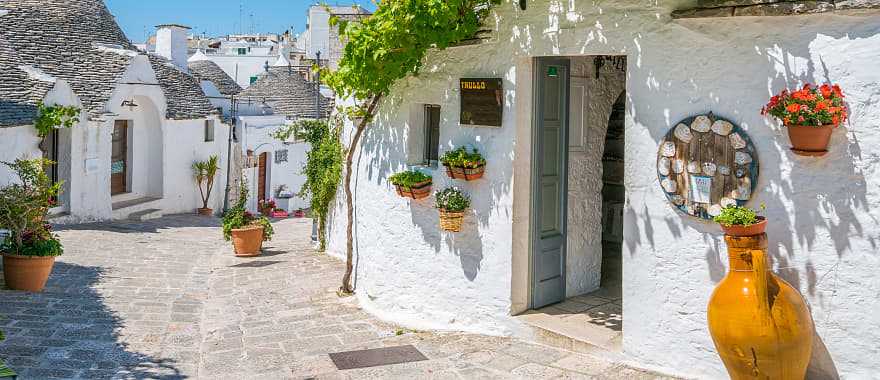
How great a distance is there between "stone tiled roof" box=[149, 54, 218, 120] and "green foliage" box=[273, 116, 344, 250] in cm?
896

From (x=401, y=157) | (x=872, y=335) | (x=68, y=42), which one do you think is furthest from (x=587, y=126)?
(x=68, y=42)

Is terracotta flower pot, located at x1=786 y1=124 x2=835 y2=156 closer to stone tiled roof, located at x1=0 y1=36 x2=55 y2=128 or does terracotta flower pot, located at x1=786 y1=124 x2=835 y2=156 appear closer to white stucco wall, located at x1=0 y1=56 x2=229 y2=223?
stone tiled roof, located at x1=0 y1=36 x2=55 y2=128

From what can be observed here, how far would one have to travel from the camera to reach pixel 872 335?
17.3 feet

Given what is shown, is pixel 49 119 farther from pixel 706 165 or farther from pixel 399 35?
pixel 706 165

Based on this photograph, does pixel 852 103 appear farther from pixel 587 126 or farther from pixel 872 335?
pixel 587 126

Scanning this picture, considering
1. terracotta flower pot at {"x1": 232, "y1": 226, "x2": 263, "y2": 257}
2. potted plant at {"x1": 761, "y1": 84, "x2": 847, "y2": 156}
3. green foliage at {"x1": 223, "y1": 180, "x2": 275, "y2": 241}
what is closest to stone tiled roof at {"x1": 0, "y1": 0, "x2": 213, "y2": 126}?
green foliage at {"x1": 223, "y1": 180, "x2": 275, "y2": 241}

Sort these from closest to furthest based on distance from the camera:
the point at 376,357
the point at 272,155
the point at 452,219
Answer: the point at 376,357
the point at 452,219
the point at 272,155

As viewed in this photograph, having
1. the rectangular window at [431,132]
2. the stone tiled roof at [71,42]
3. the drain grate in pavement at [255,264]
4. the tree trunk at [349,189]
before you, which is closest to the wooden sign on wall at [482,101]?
the rectangular window at [431,132]

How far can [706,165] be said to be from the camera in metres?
5.95

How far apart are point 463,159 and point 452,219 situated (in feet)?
2.02

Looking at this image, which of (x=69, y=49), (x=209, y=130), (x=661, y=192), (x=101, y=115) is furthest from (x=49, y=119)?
(x=661, y=192)

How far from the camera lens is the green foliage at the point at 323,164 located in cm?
1220

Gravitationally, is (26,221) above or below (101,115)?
below

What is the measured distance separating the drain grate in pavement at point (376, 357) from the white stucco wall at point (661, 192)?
0.82 m
